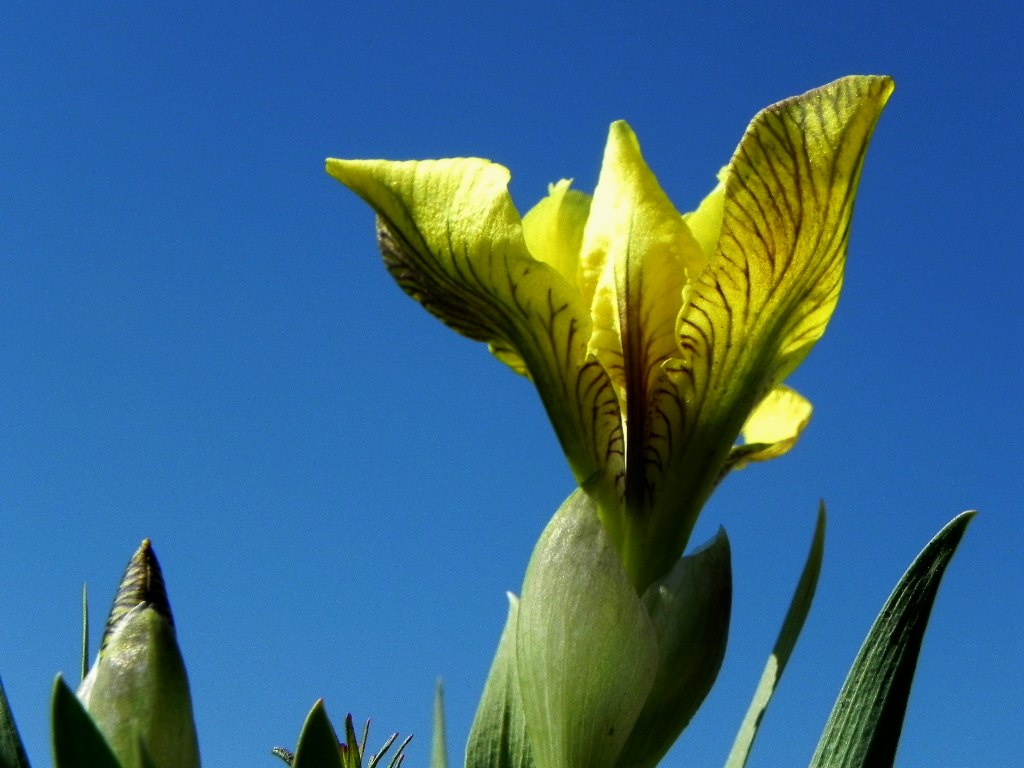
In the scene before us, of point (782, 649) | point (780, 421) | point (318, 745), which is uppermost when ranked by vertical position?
point (780, 421)

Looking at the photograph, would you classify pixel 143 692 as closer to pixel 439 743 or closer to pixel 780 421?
pixel 439 743

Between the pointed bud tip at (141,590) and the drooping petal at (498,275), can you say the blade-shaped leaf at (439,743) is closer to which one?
the drooping petal at (498,275)

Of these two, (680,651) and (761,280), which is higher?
(761,280)

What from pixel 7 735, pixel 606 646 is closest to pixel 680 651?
pixel 606 646

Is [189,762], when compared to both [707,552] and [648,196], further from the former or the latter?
[648,196]

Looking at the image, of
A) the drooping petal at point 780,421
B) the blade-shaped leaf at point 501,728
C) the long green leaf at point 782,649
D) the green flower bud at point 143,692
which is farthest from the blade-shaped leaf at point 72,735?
the drooping petal at point 780,421

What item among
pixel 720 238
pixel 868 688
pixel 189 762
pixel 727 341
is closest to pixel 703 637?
pixel 868 688

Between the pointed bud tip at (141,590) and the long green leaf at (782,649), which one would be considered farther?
the long green leaf at (782,649)
